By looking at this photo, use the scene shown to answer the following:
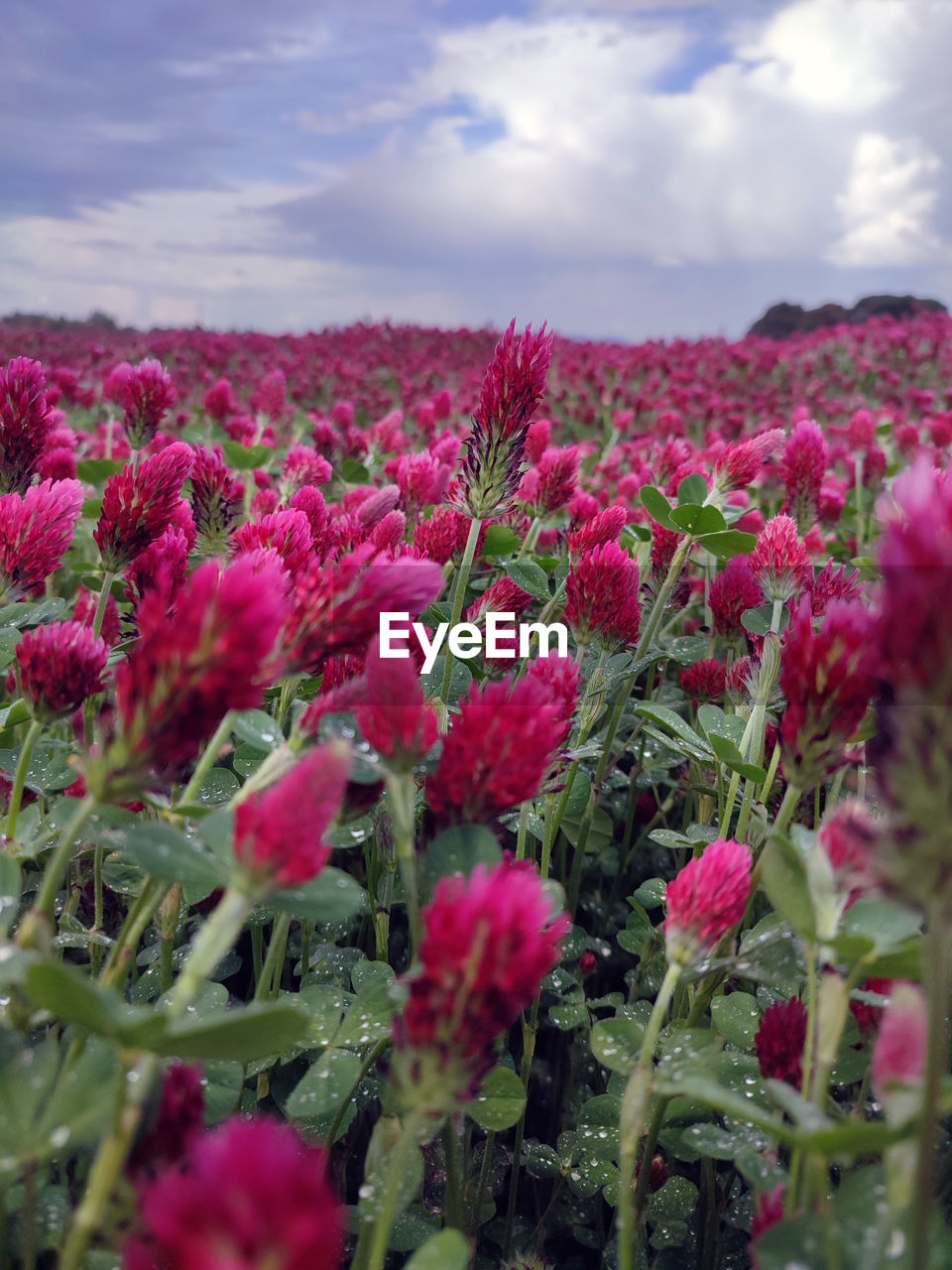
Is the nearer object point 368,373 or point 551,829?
point 551,829

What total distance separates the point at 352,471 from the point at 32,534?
1699 millimetres

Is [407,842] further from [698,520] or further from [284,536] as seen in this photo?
[698,520]

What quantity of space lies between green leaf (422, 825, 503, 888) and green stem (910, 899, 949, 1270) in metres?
0.30

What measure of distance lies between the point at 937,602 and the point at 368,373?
1002 cm

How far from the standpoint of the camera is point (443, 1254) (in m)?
0.57

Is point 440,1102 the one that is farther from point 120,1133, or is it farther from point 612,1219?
point 612,1219

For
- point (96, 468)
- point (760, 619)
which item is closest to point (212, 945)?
point (760, 619)

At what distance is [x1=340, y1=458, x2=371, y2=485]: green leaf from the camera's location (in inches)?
108

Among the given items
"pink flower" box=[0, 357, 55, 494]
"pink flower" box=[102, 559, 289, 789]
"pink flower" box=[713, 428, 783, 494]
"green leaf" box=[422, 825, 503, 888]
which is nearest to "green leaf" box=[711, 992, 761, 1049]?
"green leaf" box=[422, 825, 503, 888]

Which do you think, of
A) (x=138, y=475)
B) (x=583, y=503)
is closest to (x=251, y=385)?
(x=583, y=503)

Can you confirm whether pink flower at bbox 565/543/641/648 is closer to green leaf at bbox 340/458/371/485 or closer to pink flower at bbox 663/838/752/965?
pink flower at bbox 663/838/752/965

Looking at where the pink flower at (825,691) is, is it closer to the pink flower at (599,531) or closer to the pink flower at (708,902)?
the pink flower at (708,902)

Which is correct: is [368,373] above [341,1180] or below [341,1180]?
above

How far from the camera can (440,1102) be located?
0.55 meters
